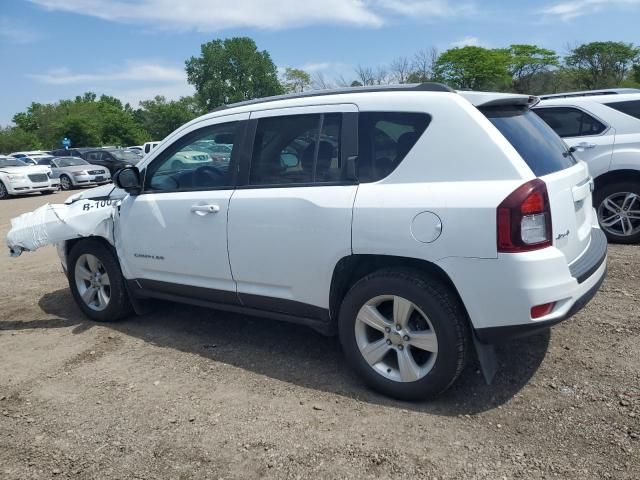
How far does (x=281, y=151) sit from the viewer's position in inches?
151

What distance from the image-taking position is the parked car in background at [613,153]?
6578 mm

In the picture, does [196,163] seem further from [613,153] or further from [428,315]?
[613,153]

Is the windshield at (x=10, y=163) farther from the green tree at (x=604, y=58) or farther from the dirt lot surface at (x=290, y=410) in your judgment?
the green tree at (x=604, y=58)

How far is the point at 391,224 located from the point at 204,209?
1.54 meters

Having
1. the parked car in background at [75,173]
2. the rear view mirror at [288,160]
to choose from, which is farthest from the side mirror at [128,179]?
the parked car in background at [75,173]

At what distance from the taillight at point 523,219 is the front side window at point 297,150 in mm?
1108

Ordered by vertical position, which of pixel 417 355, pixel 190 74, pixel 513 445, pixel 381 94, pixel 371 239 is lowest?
pixel 513 445

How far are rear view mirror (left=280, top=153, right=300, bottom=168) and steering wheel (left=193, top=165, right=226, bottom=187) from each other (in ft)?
1.74

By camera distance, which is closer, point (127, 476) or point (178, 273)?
point (127, 476)

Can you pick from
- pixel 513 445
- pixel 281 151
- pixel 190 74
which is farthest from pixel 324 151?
pixel 190 74

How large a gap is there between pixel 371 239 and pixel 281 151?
3.38 ft

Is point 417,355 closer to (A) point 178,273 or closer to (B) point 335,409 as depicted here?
(B) point 335,409

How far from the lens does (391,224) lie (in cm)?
318

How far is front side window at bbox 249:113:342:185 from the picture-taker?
3.59 m
